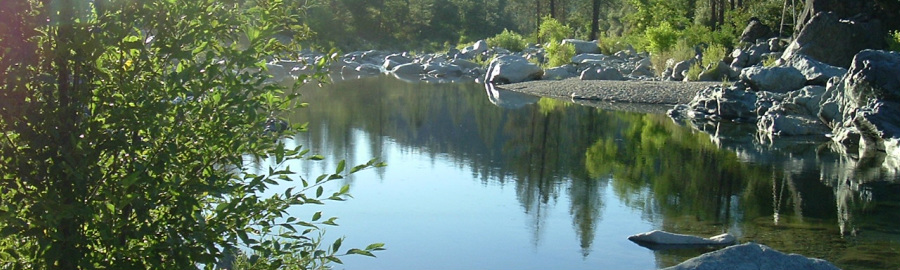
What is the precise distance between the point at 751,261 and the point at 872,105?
34.1ft

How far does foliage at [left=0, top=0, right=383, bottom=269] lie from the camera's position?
3.47 metres

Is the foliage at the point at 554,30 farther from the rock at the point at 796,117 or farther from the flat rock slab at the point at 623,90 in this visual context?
the rock at the point at 796,117

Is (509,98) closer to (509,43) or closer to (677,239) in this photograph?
(677,239)

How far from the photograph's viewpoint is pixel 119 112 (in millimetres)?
3564

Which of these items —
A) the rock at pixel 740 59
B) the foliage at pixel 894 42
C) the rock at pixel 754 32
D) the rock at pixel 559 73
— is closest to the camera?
the foliage at pixel 894 42

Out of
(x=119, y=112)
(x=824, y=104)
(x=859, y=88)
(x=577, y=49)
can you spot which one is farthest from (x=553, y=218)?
(x=577, y=49)

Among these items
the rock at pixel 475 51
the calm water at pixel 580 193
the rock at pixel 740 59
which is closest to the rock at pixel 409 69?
the rock at pixel 475 51

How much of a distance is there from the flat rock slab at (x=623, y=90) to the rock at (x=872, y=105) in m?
7.23

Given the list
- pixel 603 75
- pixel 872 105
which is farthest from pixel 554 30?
pixel 872 105

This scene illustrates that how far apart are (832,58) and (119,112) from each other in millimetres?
23778

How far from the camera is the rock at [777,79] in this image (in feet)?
67.2

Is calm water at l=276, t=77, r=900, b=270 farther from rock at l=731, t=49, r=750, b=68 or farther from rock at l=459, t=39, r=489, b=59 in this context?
rock at l=459, t=39, r=489, b=59

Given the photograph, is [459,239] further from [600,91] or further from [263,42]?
[600,91]

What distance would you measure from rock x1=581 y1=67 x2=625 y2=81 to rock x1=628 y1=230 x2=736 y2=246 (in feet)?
65.8
